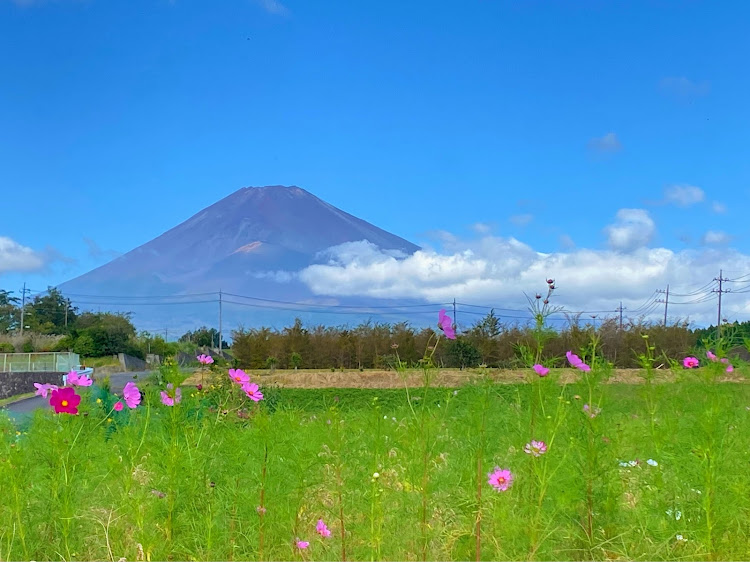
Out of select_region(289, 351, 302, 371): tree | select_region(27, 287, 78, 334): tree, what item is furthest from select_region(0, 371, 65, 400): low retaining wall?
select_region(27, 287, 78, 334): tree

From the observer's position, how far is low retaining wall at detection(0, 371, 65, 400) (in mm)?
22484

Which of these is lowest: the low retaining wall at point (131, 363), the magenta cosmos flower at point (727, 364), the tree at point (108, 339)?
the low retaining wall at point (131, 363)

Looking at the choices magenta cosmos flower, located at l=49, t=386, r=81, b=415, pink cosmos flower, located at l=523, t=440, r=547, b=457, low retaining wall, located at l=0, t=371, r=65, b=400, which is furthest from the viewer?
low retaining wall, located at l=0, t=371, r=65, b=400

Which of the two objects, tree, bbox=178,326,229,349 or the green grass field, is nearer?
the green grass field

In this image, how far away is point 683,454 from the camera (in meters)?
2.78

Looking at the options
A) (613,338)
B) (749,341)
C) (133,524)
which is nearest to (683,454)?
(749,341)

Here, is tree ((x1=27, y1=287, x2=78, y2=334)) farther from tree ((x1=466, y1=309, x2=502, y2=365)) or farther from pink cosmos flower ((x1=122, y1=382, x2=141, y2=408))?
pink cosmos flower ((x1=122, y1=382, x2=141, y2=408))

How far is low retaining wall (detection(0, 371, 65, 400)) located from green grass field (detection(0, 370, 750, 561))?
2173 centimetres

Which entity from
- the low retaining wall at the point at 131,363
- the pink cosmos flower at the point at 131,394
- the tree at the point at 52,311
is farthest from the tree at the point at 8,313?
the pink cosmos flower at the point at 131,394

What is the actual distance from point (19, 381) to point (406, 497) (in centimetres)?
2356

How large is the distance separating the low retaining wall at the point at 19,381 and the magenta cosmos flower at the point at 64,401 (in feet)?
71.9

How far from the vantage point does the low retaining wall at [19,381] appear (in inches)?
885

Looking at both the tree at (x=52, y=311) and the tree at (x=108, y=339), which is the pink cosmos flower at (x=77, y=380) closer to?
the tree at (x=108, y=339)

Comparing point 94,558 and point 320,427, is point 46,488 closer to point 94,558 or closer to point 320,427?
point 94,558
